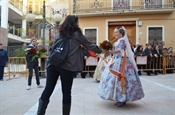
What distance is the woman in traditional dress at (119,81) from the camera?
531 centimetres

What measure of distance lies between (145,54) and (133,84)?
8.76 m

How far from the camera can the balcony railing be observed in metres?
18.1

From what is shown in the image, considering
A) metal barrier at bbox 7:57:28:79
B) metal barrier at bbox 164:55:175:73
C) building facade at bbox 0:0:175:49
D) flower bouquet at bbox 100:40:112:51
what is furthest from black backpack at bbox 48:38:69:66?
building facade at bbox 0:0:175:49

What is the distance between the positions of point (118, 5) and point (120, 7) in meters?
0.22

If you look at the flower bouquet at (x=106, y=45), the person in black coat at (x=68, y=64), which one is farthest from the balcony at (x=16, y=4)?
the person in black coat at (x=68, y=64)

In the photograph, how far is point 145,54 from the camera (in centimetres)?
1384

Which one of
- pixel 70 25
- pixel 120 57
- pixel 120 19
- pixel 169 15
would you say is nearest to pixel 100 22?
pixel 120 19

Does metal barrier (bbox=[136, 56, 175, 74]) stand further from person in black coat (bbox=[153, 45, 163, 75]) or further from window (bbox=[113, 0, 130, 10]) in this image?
window (bbox=[113, 0, 130, 10])

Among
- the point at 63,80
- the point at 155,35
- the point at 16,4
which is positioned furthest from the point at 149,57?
the point at 16,4

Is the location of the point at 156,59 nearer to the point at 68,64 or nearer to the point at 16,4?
the point at 68,64

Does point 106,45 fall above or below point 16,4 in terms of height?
below

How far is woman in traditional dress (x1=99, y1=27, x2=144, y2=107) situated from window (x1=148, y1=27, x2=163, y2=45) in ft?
43.6

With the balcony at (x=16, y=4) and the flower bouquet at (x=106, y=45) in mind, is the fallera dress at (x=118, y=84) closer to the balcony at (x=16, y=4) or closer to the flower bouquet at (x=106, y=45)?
the flower bouquet at (x=106, y=45)

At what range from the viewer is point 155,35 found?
1842 centimetres
